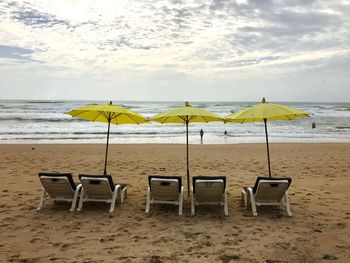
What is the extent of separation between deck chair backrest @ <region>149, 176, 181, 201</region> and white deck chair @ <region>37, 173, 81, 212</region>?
149cm

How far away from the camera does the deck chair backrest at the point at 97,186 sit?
250 inches

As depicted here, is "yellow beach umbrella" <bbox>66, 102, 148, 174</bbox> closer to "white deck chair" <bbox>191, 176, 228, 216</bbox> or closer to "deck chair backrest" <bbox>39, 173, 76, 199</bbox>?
"deck chair backrest" <bbox>39, 173, 76, 199</bbox>

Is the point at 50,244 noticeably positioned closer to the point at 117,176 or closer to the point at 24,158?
the point at 117,176

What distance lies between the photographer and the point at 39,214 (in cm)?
639

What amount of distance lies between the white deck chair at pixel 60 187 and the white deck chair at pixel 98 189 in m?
0.17

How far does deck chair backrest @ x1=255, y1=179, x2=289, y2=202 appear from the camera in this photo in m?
6.17

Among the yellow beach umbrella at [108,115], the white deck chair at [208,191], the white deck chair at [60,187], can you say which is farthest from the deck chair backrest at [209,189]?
the white deck chair at [60,187]

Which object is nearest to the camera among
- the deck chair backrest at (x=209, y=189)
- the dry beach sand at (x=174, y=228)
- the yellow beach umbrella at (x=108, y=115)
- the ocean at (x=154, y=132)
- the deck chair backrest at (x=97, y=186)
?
the dry beach sand at (x=174, y=228)

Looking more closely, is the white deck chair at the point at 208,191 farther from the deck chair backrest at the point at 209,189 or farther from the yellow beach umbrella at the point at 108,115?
the yellow beach umbrella at the point at 108,115

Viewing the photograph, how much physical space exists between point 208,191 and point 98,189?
210 centimetres

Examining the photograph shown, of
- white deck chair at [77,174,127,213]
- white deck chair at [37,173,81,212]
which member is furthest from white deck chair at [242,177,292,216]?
white deck chair at [37,173,81,212]

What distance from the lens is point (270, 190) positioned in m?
6.29

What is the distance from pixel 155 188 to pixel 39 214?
2.24 meters

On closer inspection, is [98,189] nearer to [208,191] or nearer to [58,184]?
[58,184]
